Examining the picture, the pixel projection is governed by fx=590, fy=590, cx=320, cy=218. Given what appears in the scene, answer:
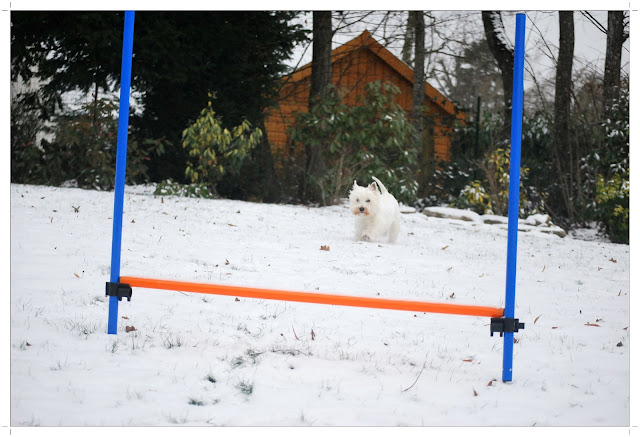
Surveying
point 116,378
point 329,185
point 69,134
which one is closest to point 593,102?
point 329,185

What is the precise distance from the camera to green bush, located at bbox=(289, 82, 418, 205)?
1096 centimetres

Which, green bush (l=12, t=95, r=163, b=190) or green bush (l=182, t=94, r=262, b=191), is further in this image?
green bush (l=182, t=94, r=262, b=191)

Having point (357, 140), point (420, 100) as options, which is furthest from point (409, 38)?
point (357, 140)

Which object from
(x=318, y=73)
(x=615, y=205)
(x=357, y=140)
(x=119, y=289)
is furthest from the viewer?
(x=318, y=73)

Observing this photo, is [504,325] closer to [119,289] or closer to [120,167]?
[119,289]

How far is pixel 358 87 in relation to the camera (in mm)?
13328

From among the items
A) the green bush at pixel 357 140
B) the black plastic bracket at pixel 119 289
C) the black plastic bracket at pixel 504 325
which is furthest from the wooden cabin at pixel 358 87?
the black plastic bracket at pixel 504 325

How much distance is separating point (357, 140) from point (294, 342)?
8.56 metres

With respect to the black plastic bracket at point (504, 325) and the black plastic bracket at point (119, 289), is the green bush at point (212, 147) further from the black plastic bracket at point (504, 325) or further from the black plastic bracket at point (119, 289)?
the black plastic bracket at point (504, 325)

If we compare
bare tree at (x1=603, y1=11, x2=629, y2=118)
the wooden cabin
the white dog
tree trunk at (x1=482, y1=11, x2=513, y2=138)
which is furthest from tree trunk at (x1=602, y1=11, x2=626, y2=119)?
the white dog

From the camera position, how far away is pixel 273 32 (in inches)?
443

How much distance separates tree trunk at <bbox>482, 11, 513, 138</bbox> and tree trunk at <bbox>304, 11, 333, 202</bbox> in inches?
134

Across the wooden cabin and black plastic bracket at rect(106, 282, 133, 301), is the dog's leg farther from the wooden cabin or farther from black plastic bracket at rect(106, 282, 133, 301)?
the wooden cabin
